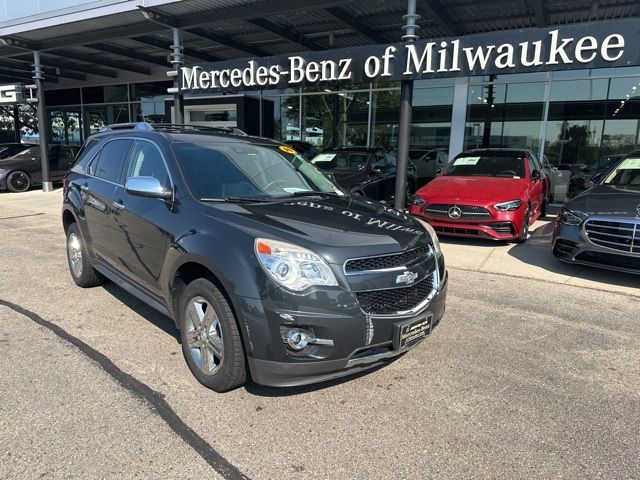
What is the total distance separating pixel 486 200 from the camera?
731 centimetres

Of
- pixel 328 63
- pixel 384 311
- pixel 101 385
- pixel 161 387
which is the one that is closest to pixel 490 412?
pixel 384 311

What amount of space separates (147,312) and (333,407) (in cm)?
243

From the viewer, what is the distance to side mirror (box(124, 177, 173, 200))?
3.36 m

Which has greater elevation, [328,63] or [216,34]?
[216,34]

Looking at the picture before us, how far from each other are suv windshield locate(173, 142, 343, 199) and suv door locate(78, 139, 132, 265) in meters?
1.01

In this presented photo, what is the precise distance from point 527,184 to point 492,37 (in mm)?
2709

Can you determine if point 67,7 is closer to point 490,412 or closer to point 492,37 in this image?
point 492,37

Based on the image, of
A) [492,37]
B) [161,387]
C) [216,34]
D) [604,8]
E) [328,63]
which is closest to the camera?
[161,387]

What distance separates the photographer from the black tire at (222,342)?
111 inches

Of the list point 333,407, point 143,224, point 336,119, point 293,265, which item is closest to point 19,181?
point 336,119

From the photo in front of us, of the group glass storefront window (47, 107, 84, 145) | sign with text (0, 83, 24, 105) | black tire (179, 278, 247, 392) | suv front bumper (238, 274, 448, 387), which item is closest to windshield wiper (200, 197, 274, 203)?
black tire (179, 278, 247, 392)

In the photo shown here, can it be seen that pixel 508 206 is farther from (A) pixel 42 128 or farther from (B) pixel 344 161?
(A) pixel 42 128

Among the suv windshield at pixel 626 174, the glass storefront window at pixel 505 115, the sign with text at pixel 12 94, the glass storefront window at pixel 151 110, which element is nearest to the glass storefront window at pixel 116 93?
the glass storefront window at pixel 151 110

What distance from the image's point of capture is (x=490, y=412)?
2.96m
